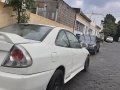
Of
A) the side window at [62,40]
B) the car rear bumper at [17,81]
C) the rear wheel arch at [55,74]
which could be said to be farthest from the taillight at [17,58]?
the side window at [62,40]

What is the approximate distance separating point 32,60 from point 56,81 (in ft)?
3.49

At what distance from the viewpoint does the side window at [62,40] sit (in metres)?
5.50

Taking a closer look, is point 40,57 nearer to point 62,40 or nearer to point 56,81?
point 56,81

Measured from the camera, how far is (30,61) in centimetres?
423

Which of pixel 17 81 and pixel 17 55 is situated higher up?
pixel 17 55

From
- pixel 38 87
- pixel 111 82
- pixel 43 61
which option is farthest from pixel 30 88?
pixel 111 82

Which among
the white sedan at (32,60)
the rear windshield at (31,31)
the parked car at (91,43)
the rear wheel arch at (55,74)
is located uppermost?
the rear windshield at (31,31)

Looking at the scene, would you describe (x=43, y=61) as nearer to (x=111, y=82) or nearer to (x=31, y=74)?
(x=31, y=74)

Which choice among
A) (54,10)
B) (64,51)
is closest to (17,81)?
(64,51)

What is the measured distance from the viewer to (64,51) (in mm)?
5605

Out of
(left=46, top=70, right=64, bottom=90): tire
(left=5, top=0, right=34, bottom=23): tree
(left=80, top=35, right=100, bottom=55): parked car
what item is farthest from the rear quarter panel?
(left=80, top=35, right=100, bottom=55): parked car

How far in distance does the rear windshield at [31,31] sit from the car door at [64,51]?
12.6 inches

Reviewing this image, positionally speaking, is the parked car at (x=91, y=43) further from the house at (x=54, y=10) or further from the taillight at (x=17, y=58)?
the taillight at (x=17, y=58)

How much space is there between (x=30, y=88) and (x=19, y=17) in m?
8.90
